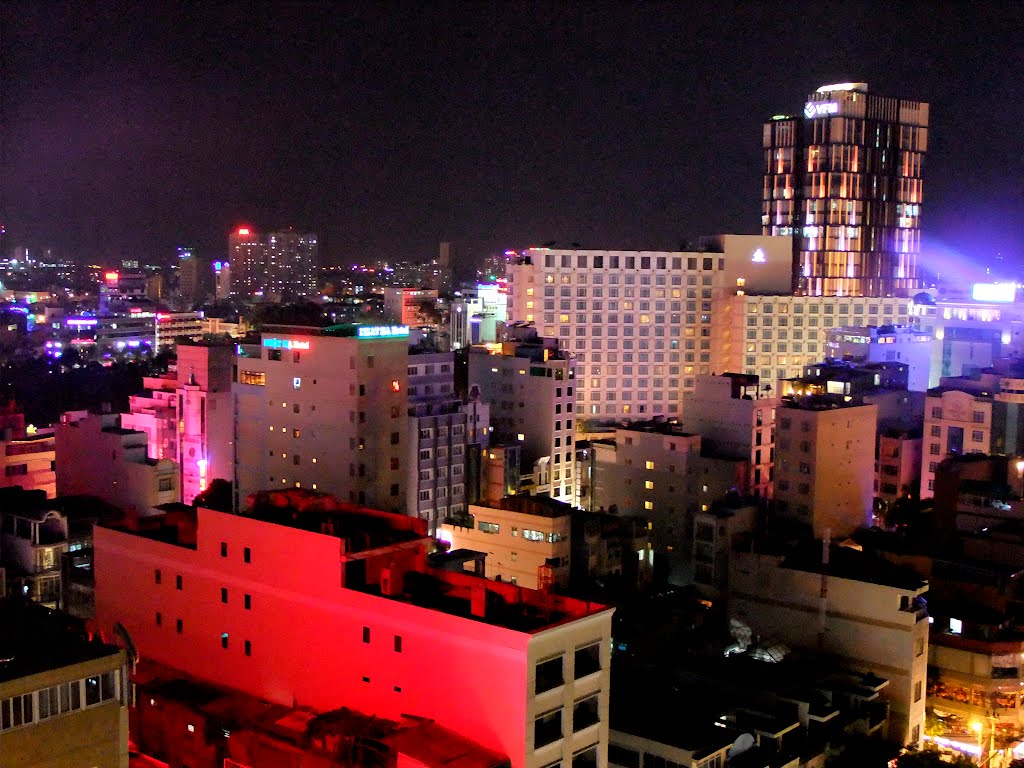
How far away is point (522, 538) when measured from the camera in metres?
15.1

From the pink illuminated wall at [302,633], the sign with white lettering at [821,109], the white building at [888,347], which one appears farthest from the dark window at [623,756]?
the sign with white lettering at [821,109]

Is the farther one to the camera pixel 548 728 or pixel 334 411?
pixel 334 411

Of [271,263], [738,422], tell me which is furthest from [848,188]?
[271,263]

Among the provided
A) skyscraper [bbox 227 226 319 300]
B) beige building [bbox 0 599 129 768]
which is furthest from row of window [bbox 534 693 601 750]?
skyscraper [bbox 227 226 319 300]

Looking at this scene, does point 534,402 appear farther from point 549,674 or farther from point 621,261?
point 549,674

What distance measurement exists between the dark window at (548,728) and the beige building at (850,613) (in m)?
5.61

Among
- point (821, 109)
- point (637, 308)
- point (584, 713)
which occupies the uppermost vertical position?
point (821, 109)

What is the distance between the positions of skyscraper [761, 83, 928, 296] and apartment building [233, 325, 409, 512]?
20.8m

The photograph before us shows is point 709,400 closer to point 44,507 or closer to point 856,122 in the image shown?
point 44,507

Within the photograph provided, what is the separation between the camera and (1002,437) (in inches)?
791

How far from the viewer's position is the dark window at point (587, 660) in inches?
321

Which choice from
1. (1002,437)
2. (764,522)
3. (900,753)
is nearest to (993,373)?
(1002,437)

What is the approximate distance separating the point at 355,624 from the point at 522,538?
6.39 meters

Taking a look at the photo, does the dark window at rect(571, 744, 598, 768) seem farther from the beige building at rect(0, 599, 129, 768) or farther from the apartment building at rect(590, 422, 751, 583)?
the apartment building at rect(590, 422, 751, 583)
